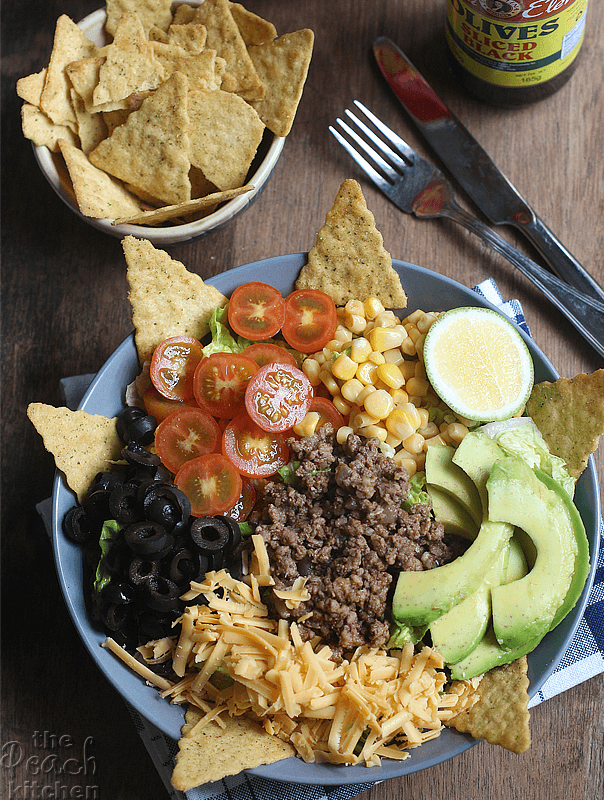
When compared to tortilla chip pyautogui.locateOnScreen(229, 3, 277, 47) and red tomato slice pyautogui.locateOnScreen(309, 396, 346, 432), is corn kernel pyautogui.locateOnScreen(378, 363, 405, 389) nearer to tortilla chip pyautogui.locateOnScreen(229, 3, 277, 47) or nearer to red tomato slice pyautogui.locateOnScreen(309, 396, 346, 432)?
red tomato slice pyautogui.locateOnScreen(309, 396, 346, 432)

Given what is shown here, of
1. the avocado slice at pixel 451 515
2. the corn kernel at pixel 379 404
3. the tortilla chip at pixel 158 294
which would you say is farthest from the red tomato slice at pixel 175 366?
the avocado slice at pixel 451 515

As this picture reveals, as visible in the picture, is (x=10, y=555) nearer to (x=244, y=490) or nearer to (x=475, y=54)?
(x=244, y=490)

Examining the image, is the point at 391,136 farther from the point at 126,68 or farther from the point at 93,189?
the point at 93,189

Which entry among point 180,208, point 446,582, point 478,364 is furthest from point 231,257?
point 446,582

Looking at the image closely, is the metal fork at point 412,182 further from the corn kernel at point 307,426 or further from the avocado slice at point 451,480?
the corn kernel at point 307,426

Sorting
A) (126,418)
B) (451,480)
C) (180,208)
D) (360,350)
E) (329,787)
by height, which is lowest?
(329,787)
